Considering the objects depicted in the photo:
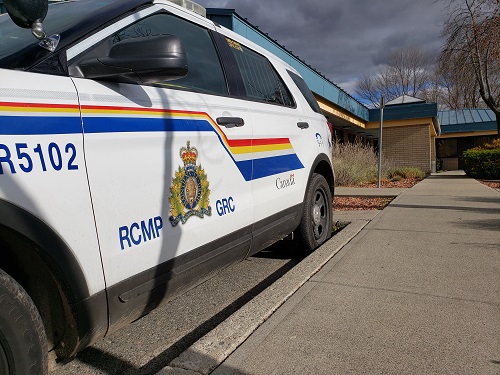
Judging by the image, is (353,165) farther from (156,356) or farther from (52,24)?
(52,24)

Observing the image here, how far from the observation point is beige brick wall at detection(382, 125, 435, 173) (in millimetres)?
22906

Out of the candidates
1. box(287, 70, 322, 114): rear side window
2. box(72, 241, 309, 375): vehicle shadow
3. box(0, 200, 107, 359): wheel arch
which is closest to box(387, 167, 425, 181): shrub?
box(287, 70, 322, 114): rear side window

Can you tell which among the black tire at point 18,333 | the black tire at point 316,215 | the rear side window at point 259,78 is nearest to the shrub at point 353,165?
the black tire at point 316,215

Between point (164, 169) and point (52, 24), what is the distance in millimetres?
989

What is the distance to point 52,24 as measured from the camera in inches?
88.0

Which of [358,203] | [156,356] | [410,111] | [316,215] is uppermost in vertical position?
[410,111]

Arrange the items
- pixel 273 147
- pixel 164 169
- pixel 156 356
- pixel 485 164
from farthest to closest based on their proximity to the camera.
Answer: pixel 485 164, pixel 273 147, pixel 156 356, pixel 164 169

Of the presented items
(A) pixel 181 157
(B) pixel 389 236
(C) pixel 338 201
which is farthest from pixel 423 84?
(A) pixel 181 157

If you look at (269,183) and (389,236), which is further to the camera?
(389,236)

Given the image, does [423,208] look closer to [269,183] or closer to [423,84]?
[269,183]

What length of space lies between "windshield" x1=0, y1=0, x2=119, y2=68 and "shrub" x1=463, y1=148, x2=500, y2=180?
18410 millimetres

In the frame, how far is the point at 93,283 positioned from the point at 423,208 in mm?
6934

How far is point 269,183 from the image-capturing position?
3.38m

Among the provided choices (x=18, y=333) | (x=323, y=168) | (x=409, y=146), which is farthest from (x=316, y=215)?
(x=409, y=146)
